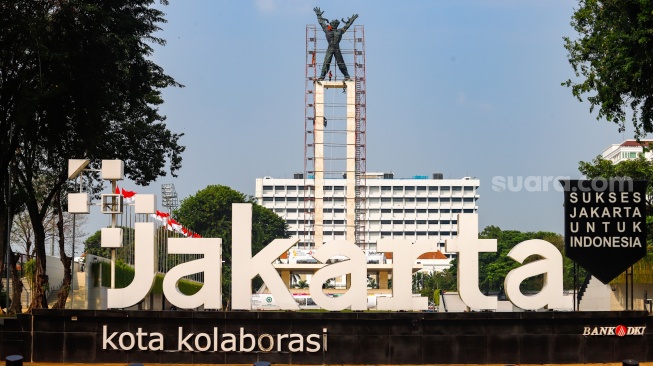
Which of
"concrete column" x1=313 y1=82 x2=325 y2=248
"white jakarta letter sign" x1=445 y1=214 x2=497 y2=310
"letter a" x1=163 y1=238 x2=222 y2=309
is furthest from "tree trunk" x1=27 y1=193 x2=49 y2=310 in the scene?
"concrete column" x1=313 y1=82 x2=325 y2=248

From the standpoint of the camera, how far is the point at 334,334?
33719 mm

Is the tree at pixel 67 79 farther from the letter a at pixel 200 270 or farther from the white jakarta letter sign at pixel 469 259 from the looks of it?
the white jakarta letter sign at pixel 469 259

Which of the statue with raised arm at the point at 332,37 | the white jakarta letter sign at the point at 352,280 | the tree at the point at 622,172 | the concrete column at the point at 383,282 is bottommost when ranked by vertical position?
the concrete column at the point at 383,282

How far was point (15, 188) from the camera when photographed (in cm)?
5197

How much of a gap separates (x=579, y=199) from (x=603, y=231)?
4.15ft

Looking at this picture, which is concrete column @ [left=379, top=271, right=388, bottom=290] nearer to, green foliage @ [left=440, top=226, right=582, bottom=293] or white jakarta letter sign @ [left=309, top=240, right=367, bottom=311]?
green foliage @ [left=440, top=226, right=582, bottom=293]

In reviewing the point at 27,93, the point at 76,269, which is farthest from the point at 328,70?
the point at 27,93

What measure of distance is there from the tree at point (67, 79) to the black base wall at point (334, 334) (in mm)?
9937

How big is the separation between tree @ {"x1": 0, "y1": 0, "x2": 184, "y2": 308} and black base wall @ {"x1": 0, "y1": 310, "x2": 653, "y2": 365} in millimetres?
9937

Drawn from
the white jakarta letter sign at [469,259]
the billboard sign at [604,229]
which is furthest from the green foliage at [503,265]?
the white jakarta letter sign at [469,259]

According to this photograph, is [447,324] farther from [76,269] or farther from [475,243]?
[76,269]

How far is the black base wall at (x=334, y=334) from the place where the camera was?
33656 mm

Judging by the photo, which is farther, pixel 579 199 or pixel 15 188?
pixel 15 188

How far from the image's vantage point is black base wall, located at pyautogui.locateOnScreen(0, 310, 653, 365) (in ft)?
110
